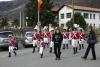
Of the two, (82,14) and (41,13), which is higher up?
(41,13)

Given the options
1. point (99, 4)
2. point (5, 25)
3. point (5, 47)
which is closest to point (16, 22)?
point (5, 25)

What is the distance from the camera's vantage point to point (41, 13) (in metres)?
70.5

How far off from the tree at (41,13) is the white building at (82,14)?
14088 millimetres

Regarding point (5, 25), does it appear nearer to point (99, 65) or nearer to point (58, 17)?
point (58, 17)

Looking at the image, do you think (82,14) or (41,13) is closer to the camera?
(41,13)

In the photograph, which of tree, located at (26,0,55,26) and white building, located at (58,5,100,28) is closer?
tree, located at (26,0,55,26)

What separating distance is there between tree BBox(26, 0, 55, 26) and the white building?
14088mm

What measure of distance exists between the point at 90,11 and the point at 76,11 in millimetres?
6523

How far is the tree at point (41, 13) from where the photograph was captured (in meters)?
70.4

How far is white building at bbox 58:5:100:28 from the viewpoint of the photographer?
86.9 m

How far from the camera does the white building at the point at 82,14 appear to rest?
8688 centimetres

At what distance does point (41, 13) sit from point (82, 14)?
19.5 metres

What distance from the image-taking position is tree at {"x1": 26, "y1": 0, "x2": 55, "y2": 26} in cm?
7038

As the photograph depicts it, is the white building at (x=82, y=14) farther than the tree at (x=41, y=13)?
Yes
